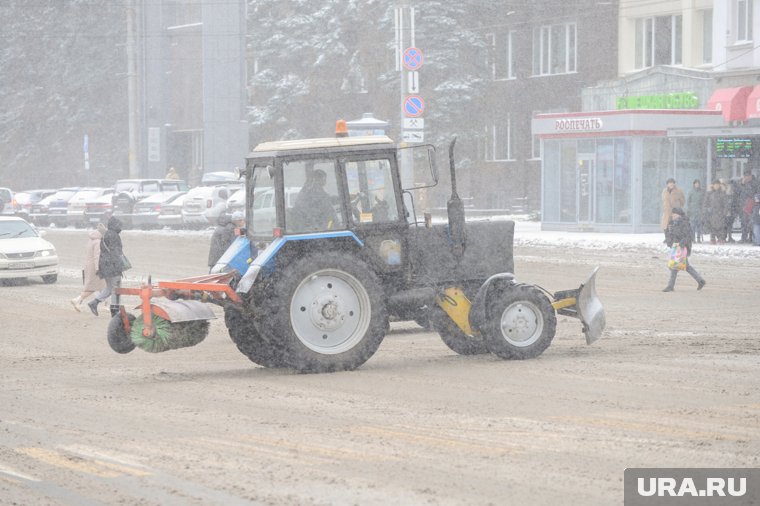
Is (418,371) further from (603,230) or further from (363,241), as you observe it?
(603,230)

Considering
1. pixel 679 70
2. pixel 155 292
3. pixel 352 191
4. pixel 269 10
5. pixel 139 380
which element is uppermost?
pixel 269 10

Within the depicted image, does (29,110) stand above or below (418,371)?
above

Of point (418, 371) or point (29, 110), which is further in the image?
point (29, 110)

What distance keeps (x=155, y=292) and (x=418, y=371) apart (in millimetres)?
2585

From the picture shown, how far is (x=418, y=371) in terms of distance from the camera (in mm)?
12508

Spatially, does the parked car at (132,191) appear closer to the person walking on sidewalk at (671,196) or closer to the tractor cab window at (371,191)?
the person walking on sidewalk at (671,196)

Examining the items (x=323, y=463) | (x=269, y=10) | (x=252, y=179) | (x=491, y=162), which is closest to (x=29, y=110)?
(x=269, y=10)

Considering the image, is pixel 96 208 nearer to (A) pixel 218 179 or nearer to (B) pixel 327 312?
(A) pixel 218 179

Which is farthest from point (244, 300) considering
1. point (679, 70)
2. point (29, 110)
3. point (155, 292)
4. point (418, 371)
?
point (29, 110)

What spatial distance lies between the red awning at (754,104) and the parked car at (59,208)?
26604 millimetres

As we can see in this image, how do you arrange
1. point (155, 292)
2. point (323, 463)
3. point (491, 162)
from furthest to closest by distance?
point (491, 162) → point (155, 292) → point (323, 463)

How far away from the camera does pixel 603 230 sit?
3747 centimetres

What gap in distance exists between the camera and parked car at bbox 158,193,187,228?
1747 inches

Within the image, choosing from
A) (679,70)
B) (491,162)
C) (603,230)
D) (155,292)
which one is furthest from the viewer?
(491,162)
